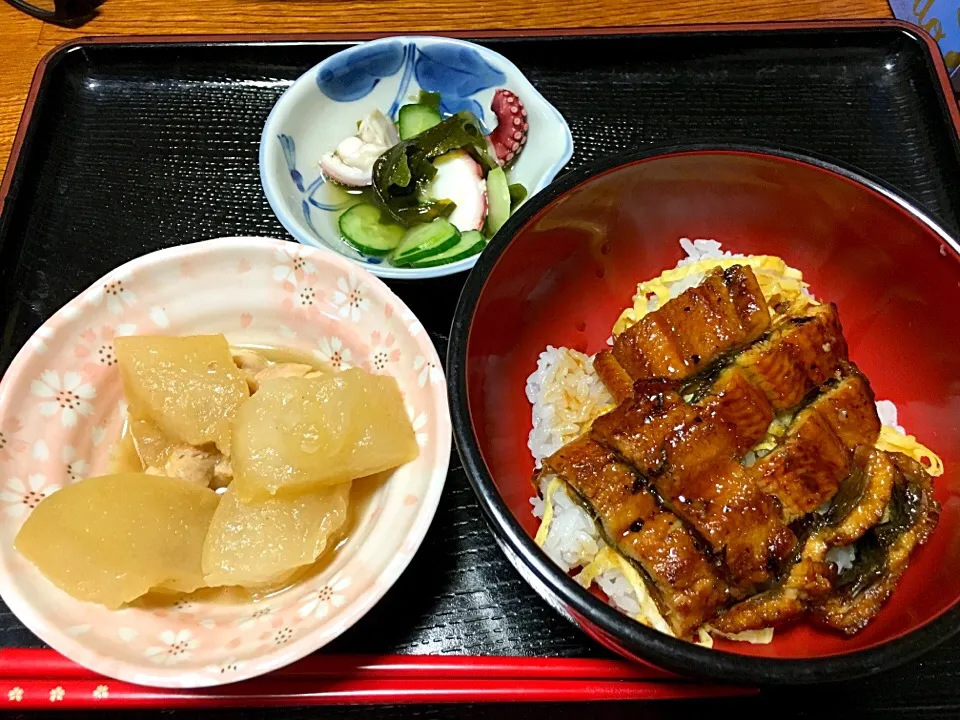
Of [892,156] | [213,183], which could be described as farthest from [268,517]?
[892,156]

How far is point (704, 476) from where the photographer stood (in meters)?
1.31

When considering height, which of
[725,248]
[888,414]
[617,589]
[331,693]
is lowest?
[331,693]

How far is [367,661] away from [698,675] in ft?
2.10

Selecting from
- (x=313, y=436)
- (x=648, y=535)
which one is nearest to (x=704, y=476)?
(x=648, y=535)

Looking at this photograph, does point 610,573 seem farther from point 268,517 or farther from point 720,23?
point 720,23

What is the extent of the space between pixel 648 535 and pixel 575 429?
13.8 inches

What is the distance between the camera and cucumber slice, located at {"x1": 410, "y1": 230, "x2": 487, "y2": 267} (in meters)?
1.84

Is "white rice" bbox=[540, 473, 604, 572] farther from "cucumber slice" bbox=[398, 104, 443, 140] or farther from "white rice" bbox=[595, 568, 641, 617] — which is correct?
"cucumber slice" bbox=[398, 104, 443, 140]

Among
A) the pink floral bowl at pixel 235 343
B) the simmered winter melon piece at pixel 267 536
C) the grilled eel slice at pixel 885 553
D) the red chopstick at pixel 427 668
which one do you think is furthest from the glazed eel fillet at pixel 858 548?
the simmered winter melon piece at pixel 267 536

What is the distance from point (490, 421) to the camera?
4.87 feet

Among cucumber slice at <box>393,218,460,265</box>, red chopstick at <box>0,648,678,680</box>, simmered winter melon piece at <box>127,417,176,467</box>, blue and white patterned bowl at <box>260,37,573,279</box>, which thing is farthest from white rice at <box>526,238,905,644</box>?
simmered winter melon piece at <box>127,417,176,467</box>

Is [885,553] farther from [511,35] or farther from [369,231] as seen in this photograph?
[511,35]

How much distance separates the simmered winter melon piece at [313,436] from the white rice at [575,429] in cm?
33

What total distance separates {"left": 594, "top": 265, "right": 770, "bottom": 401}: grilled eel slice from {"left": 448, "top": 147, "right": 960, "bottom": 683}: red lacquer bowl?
28 cm
